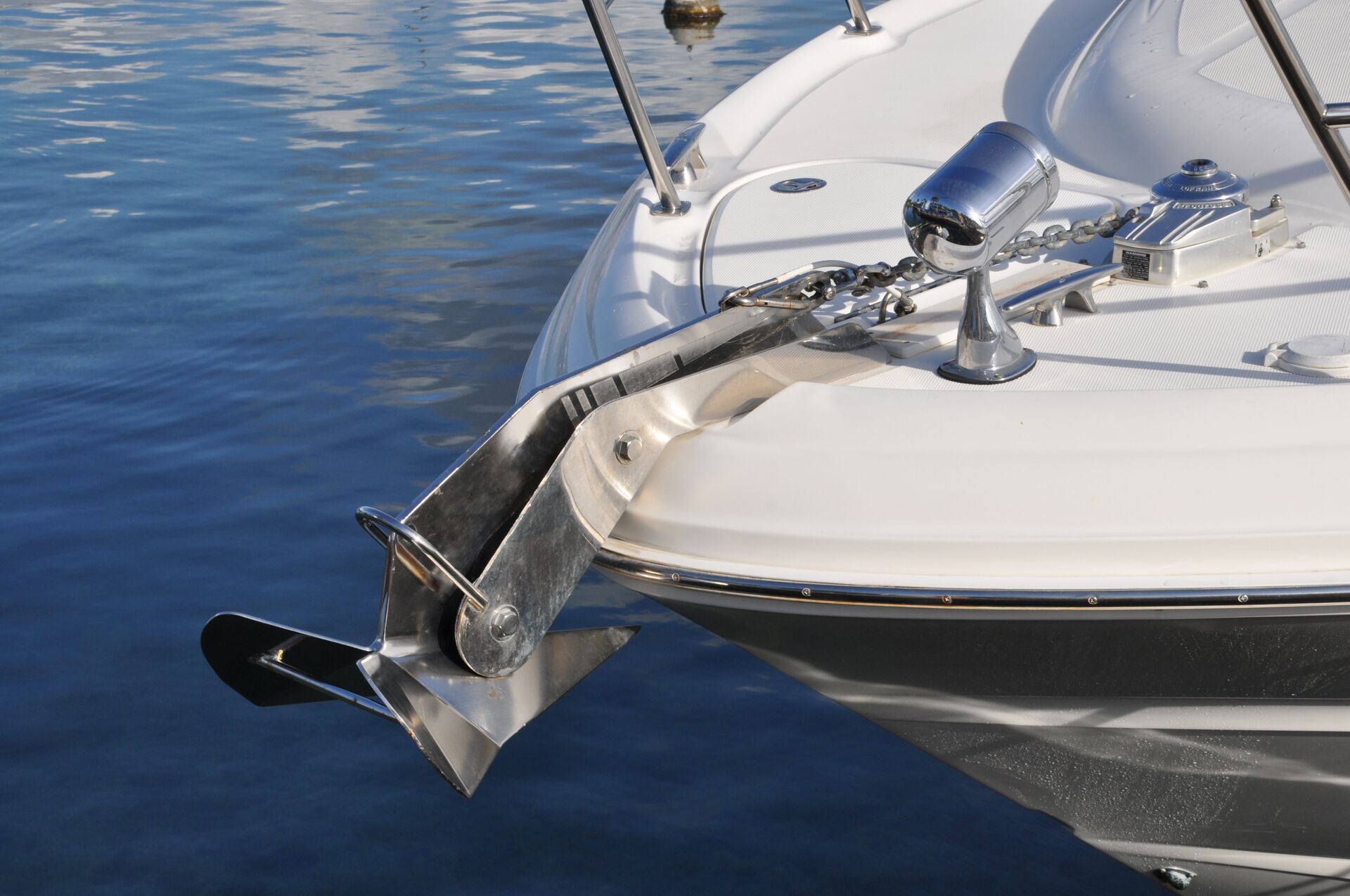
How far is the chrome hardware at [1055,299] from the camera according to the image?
5.37 ft

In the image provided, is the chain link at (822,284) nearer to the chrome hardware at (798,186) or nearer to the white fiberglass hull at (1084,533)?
the white fiberglass hull at (1084,533)

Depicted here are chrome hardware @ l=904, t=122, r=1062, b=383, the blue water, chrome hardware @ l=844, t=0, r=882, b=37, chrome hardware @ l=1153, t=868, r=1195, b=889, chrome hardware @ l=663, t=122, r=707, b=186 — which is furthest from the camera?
chrome hardware @ l=844, t=0, r=882, b=37

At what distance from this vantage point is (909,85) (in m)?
2.54

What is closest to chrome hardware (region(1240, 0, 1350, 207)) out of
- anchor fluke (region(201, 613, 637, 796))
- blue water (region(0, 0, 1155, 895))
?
anchor fluke (region(201, 613, 637, 796))

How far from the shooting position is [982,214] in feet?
4.52

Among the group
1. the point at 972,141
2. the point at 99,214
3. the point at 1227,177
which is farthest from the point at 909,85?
the point at 99,214

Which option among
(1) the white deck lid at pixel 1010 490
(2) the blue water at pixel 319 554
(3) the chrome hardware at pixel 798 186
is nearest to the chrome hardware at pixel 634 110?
(3) the chrome hardware at pixel 798 186

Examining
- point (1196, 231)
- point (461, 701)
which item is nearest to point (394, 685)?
point (461, 701)

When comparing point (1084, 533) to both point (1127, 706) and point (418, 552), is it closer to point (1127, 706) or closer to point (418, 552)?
point (1127, 706)

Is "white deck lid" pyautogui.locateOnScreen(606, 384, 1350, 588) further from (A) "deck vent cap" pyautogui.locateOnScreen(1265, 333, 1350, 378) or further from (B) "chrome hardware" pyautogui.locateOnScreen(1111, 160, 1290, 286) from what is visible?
(B) "chrome hardware" pyautogui.locateOnScreen(1111, 160, 1290, 286)

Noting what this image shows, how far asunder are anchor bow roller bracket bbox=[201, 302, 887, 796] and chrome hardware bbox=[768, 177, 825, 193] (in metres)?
0.65

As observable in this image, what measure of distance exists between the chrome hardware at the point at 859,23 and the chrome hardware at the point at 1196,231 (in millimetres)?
1167

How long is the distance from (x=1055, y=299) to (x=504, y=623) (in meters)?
0.81

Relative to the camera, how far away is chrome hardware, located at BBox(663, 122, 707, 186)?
2275mm
